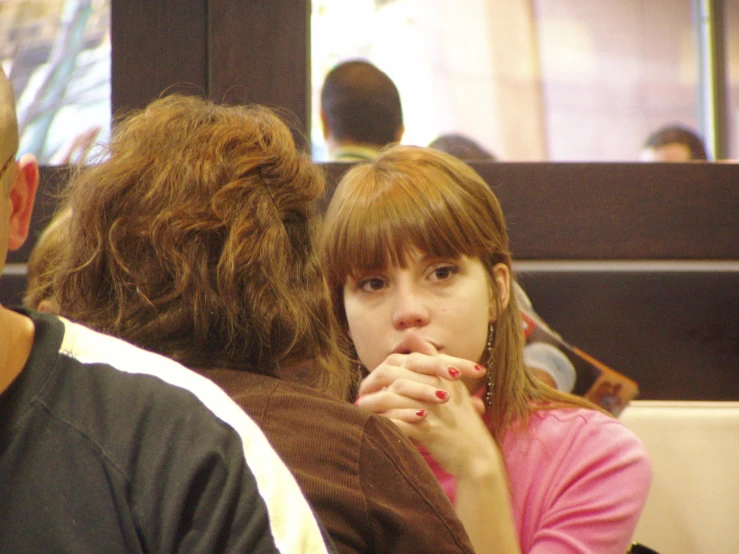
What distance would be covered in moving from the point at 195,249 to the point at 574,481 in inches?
24.5

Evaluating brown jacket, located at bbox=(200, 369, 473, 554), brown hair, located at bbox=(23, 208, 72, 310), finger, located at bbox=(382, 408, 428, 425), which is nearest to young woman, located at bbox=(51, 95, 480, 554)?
brown jacket, located at bbox=(200, 369, 473, 554)

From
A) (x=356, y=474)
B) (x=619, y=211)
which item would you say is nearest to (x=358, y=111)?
(x=619, y=211)

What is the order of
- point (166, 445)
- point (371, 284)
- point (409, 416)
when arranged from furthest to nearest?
point (371, 284) < point (409, 416) < point (166, 445)

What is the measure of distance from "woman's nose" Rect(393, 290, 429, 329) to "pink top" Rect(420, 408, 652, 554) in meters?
0.22

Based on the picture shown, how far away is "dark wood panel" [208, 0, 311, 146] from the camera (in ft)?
5.95

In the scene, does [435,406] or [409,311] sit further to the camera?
[409,311]

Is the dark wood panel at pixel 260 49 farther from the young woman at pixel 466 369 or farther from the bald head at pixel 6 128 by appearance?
the bald head at pixel 6 128

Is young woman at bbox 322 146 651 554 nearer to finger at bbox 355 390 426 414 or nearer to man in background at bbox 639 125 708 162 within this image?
finger at bbox 355 390 426 414

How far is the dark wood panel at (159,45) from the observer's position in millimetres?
1828

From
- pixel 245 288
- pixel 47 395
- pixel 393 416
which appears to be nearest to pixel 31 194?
pixel 47 395

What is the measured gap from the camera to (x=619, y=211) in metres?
1.81

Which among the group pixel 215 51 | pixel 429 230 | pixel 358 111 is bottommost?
pixel 429 230

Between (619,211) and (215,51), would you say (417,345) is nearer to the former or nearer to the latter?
(619,211)

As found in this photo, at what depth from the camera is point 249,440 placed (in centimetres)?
61
